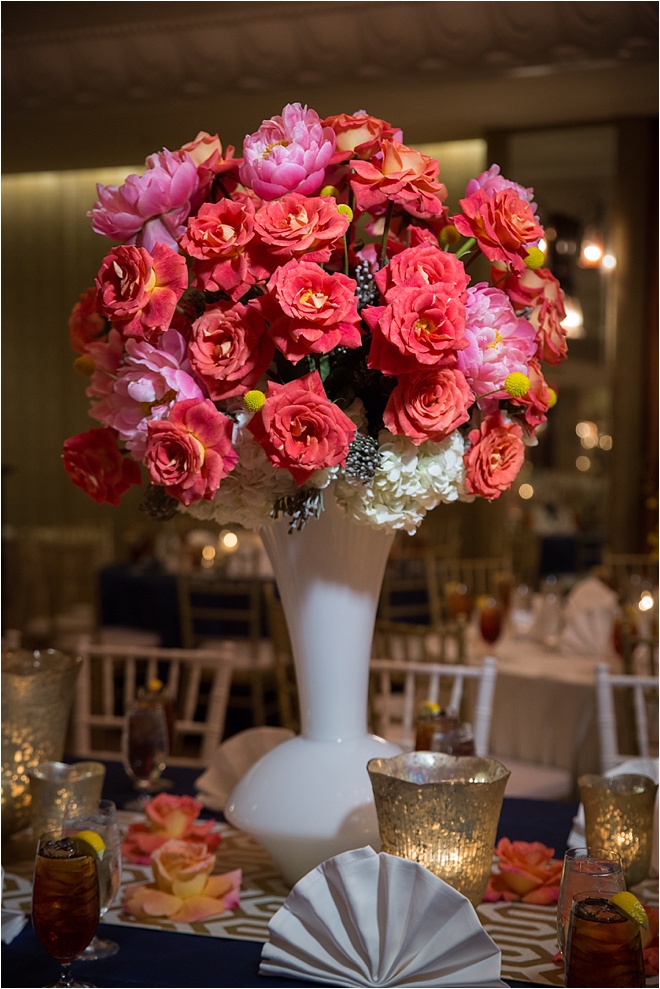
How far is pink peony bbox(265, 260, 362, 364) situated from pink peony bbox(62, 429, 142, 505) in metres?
0.30

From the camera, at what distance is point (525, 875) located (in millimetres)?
1344

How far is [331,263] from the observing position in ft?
4.27

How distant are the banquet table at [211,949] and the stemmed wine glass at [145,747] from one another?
345 mm

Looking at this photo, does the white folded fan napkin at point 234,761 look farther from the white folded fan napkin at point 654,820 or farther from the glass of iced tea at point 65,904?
the glass of iced tea at point 65,904

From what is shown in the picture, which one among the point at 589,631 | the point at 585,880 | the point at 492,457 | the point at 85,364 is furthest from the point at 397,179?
the point at 589,631

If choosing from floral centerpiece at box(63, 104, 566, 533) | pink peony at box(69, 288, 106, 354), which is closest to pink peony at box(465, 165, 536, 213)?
floral centerpiece at box(63, 104, 566, 533)

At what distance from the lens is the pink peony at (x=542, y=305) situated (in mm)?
1321

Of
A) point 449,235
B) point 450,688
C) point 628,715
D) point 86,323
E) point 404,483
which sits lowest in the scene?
point 628,715

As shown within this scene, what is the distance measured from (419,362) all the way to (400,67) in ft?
17.5

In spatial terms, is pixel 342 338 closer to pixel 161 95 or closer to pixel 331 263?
pixel 331 263

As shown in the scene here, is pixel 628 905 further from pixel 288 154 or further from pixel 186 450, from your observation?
pixel 288 154

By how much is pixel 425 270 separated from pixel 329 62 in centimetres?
527

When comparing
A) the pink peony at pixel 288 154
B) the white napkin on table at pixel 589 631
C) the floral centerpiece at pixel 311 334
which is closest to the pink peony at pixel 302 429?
the floral centerpiece at pixel 311 334

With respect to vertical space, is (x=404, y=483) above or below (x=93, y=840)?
above
